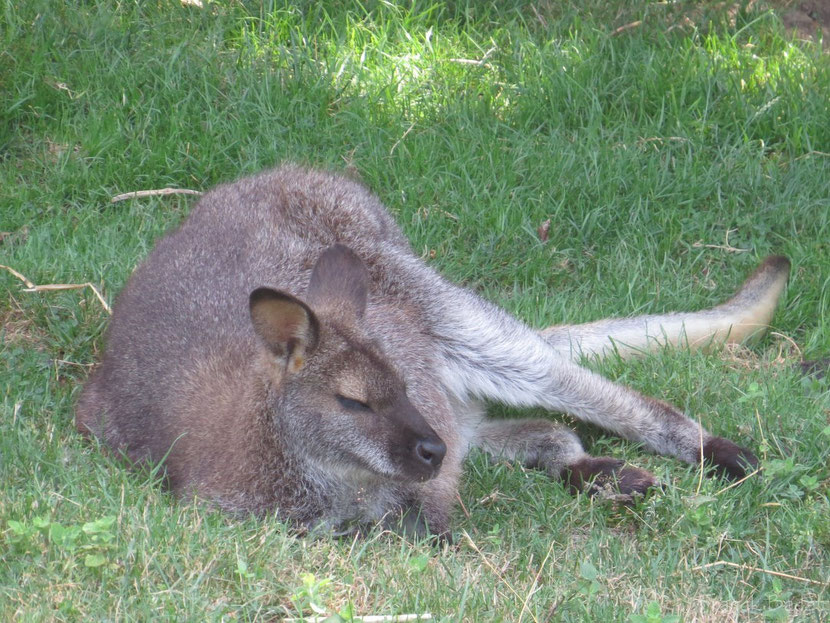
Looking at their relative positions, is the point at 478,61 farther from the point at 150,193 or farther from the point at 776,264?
the point at 776,264

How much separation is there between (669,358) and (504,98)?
227 centimetres

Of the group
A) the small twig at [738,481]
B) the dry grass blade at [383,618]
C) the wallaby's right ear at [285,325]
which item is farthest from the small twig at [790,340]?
the dry grass blade at [383,618]

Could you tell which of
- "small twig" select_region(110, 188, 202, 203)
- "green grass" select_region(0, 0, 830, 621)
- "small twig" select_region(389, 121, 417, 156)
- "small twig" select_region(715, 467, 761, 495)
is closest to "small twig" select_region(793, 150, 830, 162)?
"green grass" select_region(0, 0, 830, 621)

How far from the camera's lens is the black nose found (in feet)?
12.7

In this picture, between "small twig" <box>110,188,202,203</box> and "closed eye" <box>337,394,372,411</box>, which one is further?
"small twig" <box>110,188,202,203</box>

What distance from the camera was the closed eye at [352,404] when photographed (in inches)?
156

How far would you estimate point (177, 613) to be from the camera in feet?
10.4

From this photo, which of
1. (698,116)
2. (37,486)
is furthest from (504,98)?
(37,486)

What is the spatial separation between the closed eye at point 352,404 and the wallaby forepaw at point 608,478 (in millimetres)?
1025

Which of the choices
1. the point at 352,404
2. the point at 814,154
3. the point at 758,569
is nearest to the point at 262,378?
the point at 352,404

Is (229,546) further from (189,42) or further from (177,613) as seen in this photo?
(189,42)

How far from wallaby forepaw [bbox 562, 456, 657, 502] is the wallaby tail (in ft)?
2.49

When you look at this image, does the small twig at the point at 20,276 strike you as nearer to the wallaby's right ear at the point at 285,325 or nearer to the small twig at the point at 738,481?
the wallaby's right ear at the point at 285,325

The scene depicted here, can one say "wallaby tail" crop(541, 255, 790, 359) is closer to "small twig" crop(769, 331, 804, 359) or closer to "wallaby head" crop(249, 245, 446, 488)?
"small twig" crop(769, 331, 804, 359)
